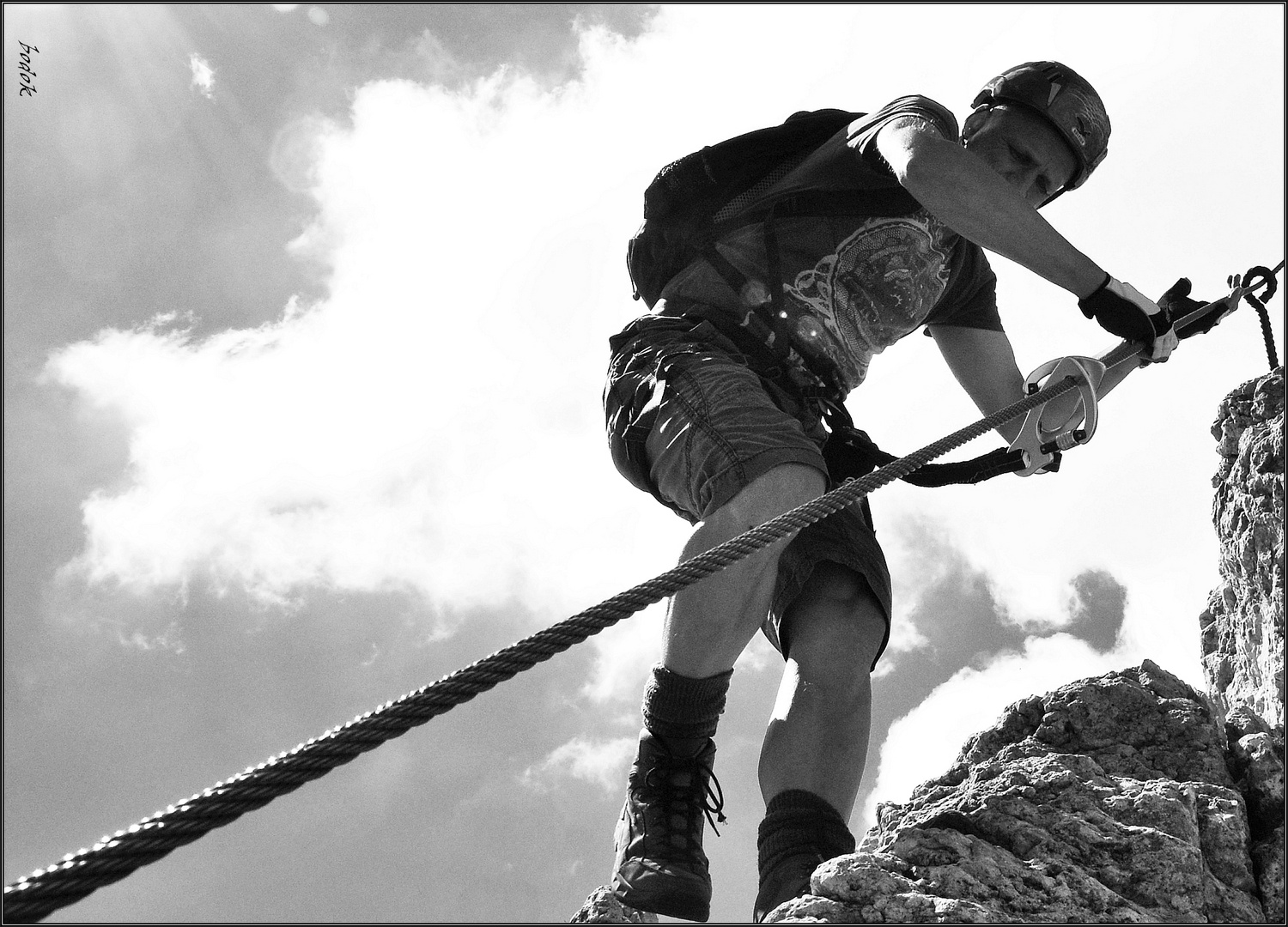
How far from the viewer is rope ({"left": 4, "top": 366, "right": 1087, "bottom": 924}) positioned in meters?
1.75

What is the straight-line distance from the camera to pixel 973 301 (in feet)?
Result: 14.5

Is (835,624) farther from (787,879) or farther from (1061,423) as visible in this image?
(1061,423)

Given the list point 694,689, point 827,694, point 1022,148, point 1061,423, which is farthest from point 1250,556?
point 694,689

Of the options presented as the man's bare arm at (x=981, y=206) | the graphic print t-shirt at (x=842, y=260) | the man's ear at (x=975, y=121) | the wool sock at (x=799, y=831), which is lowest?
the wool sock at (x=799, y=831)

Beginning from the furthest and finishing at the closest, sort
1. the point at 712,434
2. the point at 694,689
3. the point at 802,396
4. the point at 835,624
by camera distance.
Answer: the point at 802,396 < the point at 835,624 < the point at 712,434 < the point at 694,689

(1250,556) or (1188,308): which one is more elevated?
(1188,308)

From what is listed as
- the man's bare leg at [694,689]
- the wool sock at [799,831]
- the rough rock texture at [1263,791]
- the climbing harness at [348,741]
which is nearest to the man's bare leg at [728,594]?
the man's bare leg at [694,689]

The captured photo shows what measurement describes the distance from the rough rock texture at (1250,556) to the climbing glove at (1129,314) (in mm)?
324

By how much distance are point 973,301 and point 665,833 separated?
94.3 inches

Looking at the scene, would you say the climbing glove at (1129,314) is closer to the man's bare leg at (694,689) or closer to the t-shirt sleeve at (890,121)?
Result: the t-shirt sleeve at (890,121)

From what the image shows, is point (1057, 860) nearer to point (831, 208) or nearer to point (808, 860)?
point (808, 860)

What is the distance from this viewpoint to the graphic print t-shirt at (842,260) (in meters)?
3.67

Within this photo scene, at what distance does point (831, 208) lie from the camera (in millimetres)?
3732

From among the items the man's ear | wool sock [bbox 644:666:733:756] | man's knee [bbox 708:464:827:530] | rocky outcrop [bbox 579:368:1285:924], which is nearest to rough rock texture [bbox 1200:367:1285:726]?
rocky outcrop [bbox 579:368:1285:924]
